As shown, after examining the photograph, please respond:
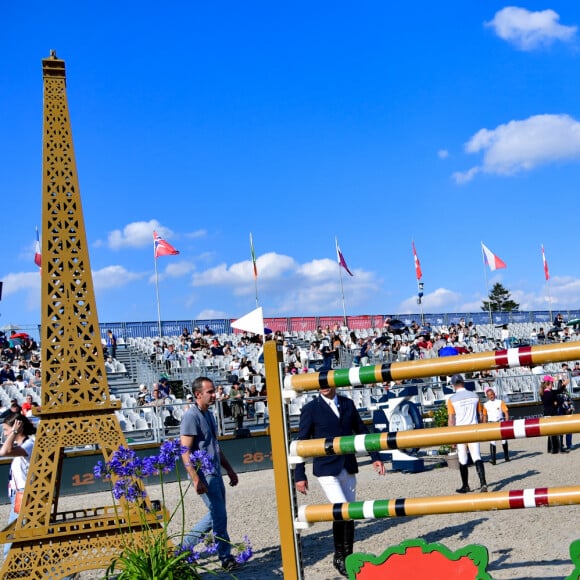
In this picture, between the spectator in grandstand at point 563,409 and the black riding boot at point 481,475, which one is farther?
the spectator in grandstand at point 563,409

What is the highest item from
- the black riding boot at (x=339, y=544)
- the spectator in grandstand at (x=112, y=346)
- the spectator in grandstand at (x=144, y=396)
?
the spectator in grandstand at (x=112, y=346)

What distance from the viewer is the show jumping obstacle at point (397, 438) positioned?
373cm

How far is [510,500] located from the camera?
12.3 feet

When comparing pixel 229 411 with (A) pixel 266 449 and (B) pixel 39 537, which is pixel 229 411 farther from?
(B) pixel 39 537

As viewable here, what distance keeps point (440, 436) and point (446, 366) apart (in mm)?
352

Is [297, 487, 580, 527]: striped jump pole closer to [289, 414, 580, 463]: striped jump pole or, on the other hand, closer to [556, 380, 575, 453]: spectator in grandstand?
[289, 414, 580, 463]: striped jump pole

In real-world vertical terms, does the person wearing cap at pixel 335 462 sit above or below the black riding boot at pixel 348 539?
above

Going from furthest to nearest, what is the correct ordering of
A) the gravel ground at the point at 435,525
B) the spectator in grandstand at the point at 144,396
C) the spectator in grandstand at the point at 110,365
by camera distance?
the spectator in grandstand at the point at 110,365
the spectator in grandstand at the point at 144,396
the gravel ground at the point at 435,525

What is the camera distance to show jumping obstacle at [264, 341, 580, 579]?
12.2 ft

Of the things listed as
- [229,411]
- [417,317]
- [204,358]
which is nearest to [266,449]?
[229,411]

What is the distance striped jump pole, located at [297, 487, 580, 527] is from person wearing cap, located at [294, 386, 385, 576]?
279 centimetres

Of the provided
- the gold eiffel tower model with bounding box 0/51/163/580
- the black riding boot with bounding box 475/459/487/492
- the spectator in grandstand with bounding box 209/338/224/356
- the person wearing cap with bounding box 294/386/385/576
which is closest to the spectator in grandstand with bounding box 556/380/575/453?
the black riding boot with bounding box 475/459/487/492

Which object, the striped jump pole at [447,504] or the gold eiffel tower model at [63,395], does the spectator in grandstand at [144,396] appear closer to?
the gold eiffel tower model at [63,395]

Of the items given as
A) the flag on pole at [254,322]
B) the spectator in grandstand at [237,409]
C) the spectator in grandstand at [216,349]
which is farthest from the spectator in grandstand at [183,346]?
the flag on pole at [254,322]
